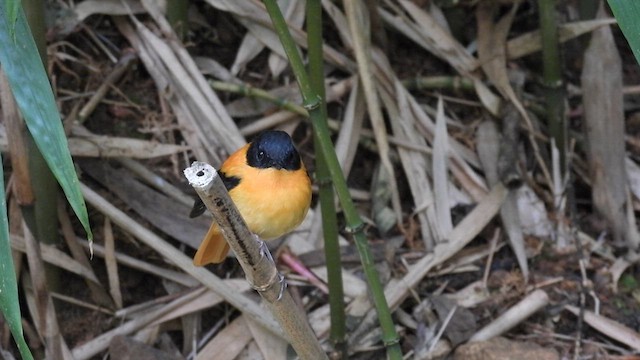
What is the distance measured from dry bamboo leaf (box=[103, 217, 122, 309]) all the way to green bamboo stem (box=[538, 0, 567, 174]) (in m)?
2.07

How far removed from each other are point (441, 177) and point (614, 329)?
101cm

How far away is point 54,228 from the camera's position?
12.9 ft

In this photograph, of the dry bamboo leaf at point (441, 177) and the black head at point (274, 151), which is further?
the dry bamboo leaf at point (441, 177)

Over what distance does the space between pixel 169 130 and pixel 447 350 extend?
158cm

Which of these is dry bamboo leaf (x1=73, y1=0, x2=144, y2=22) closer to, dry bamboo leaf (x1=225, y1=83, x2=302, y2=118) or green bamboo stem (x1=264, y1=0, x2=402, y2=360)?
dry bamboo leaf (x1=225, y1=83, x2=302, y2=118)

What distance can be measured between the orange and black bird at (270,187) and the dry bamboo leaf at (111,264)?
1047 mm

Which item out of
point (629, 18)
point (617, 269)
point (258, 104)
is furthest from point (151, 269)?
point (629, 18)

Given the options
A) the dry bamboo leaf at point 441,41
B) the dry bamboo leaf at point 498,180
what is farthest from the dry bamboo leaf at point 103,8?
the dry bamboo leaf at point 498,180

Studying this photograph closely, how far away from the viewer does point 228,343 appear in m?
4.01

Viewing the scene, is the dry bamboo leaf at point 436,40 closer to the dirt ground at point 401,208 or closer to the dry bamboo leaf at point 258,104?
the dirt ground at point 401,208

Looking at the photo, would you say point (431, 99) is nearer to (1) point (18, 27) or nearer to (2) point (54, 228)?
(2) point (54, 228)

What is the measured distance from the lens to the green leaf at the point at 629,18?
211 cm

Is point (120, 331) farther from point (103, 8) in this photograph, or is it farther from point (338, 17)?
point (338, 17)

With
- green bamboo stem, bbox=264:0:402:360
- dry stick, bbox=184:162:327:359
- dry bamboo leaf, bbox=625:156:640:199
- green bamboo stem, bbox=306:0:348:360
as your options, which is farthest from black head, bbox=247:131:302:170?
dry bamboo leaf, bbox=625:156:640:199
